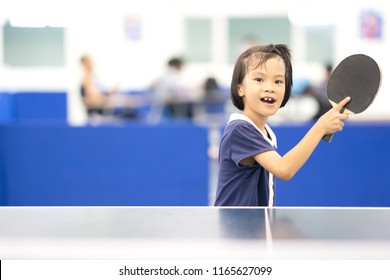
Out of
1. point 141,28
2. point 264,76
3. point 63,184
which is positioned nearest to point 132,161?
point 63,184

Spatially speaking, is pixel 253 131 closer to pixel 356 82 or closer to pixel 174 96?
pixel 356 82

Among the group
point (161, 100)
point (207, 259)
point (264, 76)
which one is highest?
point (264, 76)

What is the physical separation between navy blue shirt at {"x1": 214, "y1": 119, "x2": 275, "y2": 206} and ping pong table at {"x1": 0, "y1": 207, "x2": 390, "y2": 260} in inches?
6.5

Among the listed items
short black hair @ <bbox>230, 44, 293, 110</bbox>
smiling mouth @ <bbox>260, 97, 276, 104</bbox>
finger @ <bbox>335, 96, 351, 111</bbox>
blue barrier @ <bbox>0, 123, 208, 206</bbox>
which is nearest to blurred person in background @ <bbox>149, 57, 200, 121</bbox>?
blue barrier @ <bbox>0, 123, 208, 206</bbox>

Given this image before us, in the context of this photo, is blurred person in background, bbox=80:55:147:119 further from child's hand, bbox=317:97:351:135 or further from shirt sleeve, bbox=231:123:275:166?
child's hand, bbox=317:97:351:135

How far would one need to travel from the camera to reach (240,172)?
7.55ft

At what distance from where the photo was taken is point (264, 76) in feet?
7.49

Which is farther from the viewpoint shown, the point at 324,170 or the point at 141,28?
the point at 141,28

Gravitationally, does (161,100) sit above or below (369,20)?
below

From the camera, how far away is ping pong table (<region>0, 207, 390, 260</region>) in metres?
1.61

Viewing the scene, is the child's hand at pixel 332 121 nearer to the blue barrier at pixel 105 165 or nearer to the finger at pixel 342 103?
the finger at pixel 342 103

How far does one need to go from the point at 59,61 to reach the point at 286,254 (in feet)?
43.9

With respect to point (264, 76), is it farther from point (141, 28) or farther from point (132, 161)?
point (141, 28)

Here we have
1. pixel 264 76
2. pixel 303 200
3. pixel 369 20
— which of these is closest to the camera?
pixel 264 76
